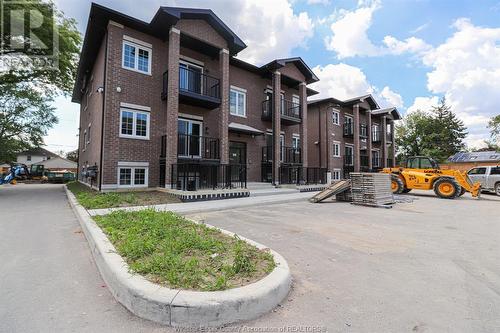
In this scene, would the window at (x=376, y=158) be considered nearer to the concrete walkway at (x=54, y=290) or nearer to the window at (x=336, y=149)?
the window at (x=336, y=149)

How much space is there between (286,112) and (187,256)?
16523mm

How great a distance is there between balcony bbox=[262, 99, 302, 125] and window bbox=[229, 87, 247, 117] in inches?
62.2

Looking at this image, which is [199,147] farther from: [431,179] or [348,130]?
[348,130]

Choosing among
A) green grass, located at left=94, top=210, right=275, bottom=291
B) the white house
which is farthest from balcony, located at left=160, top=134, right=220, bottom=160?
the white house

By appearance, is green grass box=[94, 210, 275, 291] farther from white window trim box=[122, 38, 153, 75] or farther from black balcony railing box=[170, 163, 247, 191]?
white window trim box=[122, 38, 153, 75]

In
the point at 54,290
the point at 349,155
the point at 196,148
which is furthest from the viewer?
the point at 349,155

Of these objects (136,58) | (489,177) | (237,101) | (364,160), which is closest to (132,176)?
(136,58)

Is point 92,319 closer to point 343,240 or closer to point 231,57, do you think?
point 343,240

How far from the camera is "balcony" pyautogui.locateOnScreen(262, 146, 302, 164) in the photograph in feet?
58.2

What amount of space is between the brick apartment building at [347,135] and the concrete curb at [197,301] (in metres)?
20.7

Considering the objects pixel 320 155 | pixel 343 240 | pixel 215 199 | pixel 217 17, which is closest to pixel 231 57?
pixel 217 17

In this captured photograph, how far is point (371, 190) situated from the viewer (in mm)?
10828

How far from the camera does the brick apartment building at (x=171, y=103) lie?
1186 centimetres

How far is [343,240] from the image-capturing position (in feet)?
17.8
